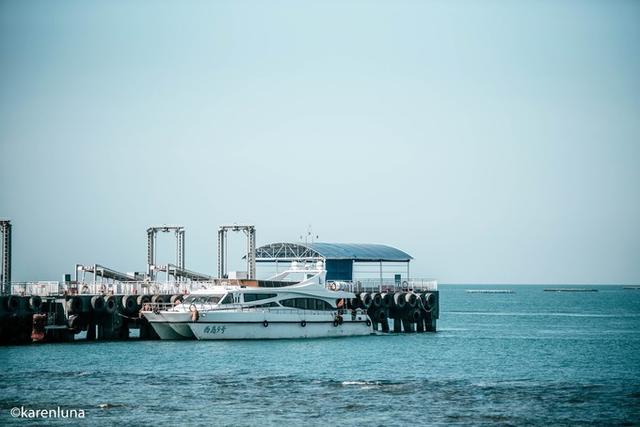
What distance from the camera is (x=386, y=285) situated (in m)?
81.8

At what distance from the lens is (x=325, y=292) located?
69625 millimetres

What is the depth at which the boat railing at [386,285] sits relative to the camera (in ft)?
259

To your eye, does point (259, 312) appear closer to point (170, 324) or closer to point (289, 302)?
point (289, 302)

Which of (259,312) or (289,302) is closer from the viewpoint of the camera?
(259,312)

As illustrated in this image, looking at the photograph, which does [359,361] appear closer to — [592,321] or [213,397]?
[213,397]

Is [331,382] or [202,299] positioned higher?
[202,299]

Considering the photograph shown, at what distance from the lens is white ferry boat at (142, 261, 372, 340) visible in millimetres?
64188

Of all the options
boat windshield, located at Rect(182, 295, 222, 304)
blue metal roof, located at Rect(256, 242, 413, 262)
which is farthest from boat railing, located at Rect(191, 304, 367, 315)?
blue metal roof, located at Rect(256, 242, 413, 262)

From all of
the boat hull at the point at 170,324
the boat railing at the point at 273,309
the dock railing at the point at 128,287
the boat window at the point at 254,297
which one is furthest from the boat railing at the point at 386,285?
the boat hull at the point at 170,324

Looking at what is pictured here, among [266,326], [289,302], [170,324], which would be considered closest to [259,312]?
[266,326]

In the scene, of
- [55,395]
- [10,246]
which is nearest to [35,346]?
[10,246]

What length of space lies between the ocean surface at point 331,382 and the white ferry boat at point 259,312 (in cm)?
110

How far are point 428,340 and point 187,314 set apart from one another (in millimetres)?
18236

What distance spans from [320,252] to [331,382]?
33879 millimetres
